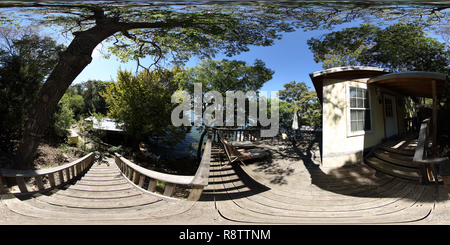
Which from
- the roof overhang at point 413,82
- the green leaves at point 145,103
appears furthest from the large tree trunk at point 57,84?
the roof overhang at point 413,82

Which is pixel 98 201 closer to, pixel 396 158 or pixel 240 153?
pixel 240 153

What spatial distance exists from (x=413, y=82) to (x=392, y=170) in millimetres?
711

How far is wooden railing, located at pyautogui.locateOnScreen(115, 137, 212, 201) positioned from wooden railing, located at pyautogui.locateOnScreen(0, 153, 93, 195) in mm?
323

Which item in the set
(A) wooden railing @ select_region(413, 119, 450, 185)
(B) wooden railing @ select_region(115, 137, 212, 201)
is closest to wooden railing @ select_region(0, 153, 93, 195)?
(B) wooden railing @ select_region(115, 137, 212, 201)

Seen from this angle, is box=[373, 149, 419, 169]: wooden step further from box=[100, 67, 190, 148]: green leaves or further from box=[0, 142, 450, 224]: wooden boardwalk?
box=[100, 67, 190, 148]: green leaves

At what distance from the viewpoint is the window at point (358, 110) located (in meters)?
1.07

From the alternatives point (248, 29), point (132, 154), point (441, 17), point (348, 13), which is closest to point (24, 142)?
point (132, 154)

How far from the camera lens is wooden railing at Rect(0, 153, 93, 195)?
1.28m

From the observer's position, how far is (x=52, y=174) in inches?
51.2

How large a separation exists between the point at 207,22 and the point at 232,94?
2.39ft

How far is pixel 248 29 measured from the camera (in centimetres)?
130

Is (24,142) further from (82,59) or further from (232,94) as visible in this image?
(232,94)

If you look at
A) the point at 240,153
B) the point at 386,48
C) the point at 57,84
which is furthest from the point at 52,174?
the point at 386,48

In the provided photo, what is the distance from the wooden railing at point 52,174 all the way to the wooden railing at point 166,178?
323mm
